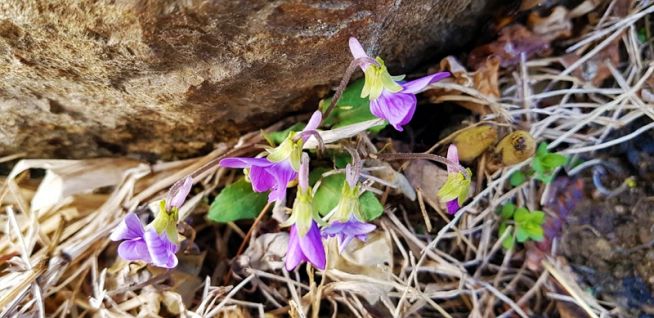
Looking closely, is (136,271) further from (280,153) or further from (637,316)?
(637,316)

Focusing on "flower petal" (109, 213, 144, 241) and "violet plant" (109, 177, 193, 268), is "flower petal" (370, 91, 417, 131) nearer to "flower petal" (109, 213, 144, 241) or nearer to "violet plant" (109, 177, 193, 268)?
"violet plant" (109, 177, 193, 268)

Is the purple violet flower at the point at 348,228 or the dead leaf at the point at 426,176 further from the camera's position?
the dead leaf at the point at 426,176

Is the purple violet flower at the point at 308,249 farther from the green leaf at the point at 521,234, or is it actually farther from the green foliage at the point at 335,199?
the green leaf at the point at 521,234

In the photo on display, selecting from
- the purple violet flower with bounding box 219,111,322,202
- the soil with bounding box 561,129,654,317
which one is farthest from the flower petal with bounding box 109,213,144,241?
the soil with bounding box 561,129,654,317

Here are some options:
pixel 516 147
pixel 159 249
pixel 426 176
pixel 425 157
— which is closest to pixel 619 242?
pixel 516 147

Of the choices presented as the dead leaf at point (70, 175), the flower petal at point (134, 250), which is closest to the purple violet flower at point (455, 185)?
the flower petal at point (134, 250)

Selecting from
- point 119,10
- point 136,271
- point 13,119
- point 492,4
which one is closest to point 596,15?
point 492,4
